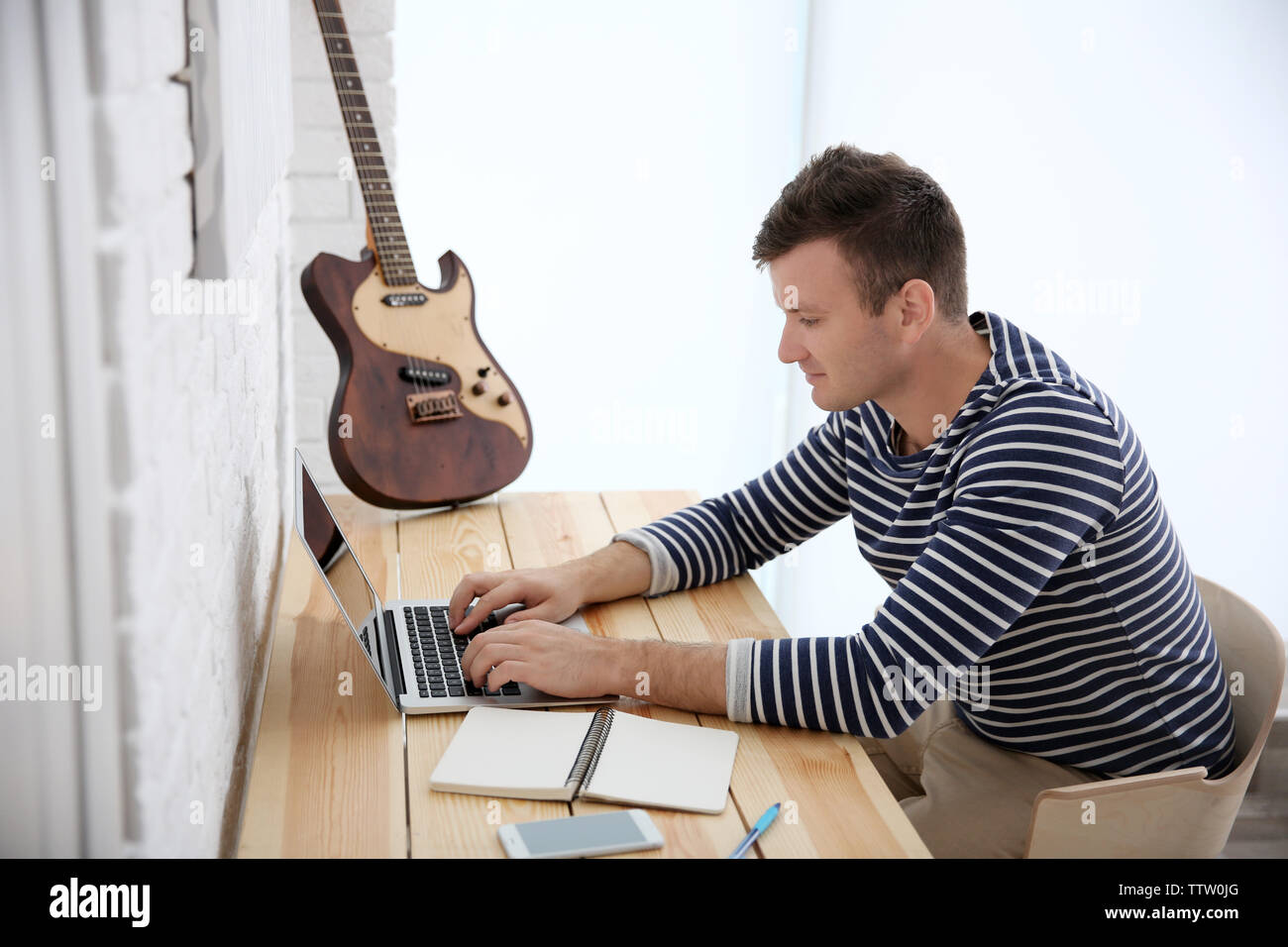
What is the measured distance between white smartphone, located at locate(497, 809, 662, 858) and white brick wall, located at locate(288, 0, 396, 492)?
137cm

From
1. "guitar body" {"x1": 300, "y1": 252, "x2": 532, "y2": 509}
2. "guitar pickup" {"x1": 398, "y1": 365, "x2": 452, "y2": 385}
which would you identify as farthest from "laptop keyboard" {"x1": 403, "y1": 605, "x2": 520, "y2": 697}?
"guitar pickup" {"x1": 398, "y1": 365, "x2": 452, "y2": 385}

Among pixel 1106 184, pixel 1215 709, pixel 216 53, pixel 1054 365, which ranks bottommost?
pixel 1215 709

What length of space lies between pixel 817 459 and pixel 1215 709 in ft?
1.84

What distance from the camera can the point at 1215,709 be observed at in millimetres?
1280

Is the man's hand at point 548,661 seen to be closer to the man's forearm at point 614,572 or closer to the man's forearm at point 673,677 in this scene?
the man's forearm at point 673,677

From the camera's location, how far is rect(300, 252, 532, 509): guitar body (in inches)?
65.1

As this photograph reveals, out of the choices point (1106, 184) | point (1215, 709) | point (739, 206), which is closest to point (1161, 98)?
point (1106, 184)

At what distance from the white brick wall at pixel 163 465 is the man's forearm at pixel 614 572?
1.41ft

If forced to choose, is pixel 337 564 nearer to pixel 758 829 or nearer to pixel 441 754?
pixel 441 754

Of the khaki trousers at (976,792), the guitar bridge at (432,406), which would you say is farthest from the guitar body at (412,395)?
the khaki trousers at (976,792)

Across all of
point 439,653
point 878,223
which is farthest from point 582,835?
point 878,223

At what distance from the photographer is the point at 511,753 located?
106 centimetres

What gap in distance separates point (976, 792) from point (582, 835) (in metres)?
0.60
